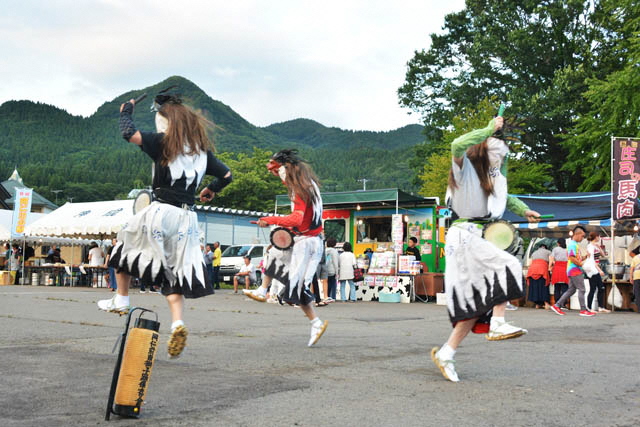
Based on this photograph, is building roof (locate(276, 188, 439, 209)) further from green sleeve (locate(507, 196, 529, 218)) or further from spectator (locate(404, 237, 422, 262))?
green sleeve (locate(507, 196, 529, 218))

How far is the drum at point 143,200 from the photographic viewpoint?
5.23 m

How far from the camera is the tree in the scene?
34.9 m

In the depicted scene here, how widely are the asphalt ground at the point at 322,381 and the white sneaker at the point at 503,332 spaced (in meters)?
0.32

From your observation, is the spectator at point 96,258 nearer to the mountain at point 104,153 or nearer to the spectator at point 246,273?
the spectator at point 246,273

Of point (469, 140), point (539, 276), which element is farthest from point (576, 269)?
point (469, 140)

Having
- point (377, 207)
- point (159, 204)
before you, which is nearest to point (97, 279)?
point (377, 207)

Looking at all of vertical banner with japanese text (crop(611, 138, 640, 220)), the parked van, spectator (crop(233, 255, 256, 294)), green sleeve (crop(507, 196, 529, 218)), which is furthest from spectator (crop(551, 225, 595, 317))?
the parked van

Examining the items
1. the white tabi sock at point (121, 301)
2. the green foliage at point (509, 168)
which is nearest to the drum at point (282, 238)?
the white tabi sock at point (121, 301)

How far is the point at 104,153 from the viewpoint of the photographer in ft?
464

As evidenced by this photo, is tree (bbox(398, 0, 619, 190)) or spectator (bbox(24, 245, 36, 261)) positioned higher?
tree (bbox(398, 0, 619, 190))

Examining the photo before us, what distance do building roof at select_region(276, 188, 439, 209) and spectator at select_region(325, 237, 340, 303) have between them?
2.90m

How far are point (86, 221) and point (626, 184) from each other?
19.2 m

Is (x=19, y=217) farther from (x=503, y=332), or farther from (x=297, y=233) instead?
(x=503, y=332)

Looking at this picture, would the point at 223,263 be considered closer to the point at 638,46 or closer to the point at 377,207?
the point at 377,207
